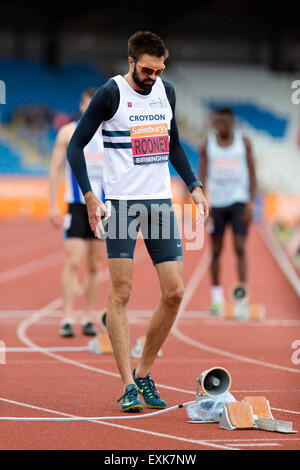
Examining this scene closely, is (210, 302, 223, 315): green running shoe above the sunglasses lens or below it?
below

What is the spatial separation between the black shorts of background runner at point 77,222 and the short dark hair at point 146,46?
3685 millimetres

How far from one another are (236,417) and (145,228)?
134 centimetres

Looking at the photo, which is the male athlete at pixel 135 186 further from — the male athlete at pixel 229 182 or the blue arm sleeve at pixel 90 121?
the male athlete at pixel 229 182

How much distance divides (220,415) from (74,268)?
4292mm

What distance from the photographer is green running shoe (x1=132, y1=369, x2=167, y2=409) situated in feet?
18.2

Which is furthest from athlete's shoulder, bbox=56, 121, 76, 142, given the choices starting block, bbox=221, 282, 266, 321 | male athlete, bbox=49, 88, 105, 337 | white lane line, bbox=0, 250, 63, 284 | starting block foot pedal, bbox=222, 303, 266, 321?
white lane line, bbox=0, 250, 63, 284

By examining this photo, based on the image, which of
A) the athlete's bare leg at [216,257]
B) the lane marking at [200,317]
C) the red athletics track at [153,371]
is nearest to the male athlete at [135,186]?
the red athletics track at [153,371]

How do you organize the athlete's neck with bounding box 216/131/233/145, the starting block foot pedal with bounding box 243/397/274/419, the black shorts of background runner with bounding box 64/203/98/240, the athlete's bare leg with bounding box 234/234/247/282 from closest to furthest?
the starting block foot pedal with bounding box 243/397/274/419, the black shorts of background runner with bounding box 64/203/98/240, the athlete's bare leg with bounding box 234/234/247/282, the athlete's neck with bounding box 216/131/233/145

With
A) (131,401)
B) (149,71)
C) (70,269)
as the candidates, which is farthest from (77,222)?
(131,401)

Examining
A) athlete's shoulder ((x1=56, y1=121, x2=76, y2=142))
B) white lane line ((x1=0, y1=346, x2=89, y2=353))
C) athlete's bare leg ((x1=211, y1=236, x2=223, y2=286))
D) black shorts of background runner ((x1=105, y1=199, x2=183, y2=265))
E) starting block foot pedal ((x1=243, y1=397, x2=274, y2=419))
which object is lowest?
starting block foot pedal ((x1=243, y1=397, x2=274, y2=419))

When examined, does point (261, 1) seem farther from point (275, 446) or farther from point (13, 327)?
point (275, 446)

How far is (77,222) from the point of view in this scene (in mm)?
9062

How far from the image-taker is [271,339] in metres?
9.04

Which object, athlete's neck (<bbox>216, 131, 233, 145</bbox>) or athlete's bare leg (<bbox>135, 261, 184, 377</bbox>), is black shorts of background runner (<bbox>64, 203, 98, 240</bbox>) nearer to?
athlete's neck (<bbox>216, 131, 233, 145</bbox>)
